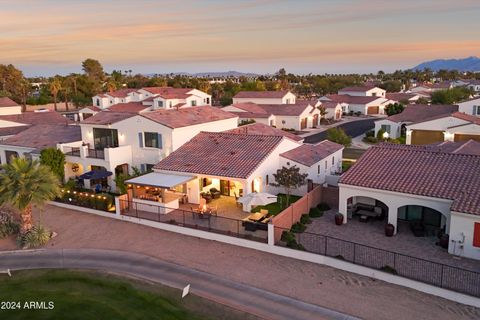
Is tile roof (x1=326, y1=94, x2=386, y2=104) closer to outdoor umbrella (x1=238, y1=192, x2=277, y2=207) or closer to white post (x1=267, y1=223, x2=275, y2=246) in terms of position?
outdoor umbrella (x1=238, y1=192, x2=277, y2=207)

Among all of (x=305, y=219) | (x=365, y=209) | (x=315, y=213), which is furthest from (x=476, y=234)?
(x=315, y=213)

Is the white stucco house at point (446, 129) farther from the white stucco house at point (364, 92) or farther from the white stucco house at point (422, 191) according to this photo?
the white stucco house at point (364, 92)

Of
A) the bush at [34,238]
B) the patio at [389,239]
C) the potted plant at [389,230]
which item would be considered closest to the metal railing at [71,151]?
the bush at [34,238]

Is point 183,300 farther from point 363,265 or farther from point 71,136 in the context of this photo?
point 71,136

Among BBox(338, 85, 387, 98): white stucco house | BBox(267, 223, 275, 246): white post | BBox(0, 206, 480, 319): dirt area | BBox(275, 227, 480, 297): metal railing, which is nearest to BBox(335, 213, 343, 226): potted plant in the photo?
BBox(275, 227, 480, 297): metal railing

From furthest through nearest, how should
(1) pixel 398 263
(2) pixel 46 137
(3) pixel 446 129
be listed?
1. (3) pixel 446 129
2. (2) pixel 46 137
3. (1) pixel 398 263

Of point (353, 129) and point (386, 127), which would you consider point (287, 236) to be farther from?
point (353, 129)
